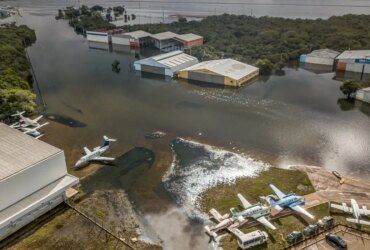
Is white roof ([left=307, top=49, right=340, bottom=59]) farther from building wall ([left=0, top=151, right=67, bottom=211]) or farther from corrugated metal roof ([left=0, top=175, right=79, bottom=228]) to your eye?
building wall ([left=0, top=151, right=67, bottom=211])

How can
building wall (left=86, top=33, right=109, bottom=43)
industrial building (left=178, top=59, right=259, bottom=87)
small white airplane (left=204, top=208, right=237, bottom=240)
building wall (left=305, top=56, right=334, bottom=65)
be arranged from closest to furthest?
1. small white airplane (left=204, top=208, right=237, bottom=240)
2. industrial building (left=178, top=59, right=259, bottom=87)
3. building wall (left=305, top=56, right=334, bottom=65)
4. building wall (left=86, top=33, right=109, bottom=43)

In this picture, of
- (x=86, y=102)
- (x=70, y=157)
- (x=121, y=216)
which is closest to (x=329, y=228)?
(x=121, y=216)

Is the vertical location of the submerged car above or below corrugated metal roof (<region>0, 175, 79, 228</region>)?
below

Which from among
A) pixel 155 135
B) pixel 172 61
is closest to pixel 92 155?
pixel 155 135

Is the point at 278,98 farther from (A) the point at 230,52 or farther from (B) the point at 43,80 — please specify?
(B) the point at 43,80

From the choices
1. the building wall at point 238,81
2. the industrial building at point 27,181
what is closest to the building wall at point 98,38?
the building wall at point 238,81

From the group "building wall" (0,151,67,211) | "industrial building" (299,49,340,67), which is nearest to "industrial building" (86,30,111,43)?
"industrial building" (299,49,340,67)

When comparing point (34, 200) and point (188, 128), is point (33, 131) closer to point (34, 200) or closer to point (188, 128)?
point (34, 200)
